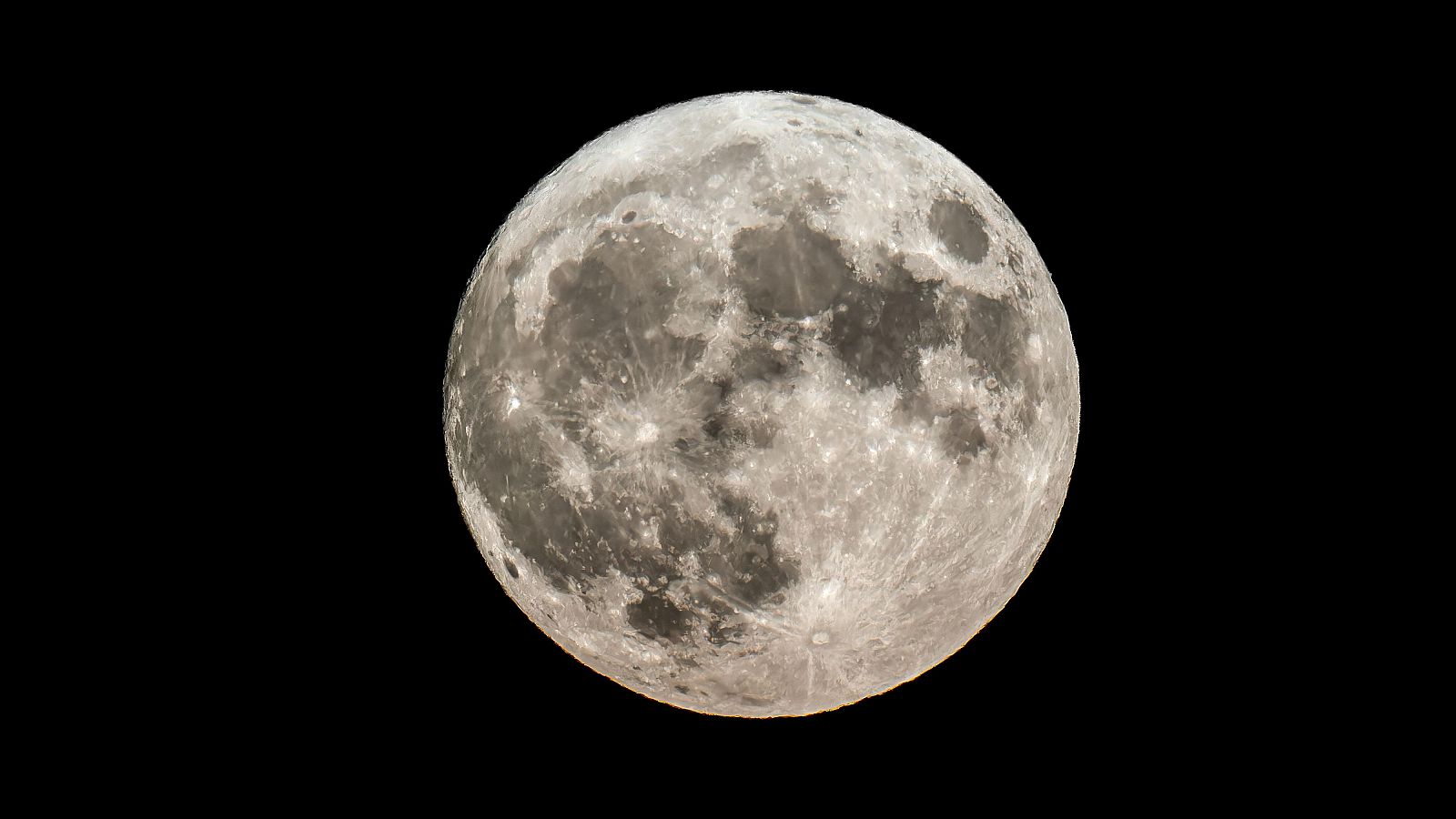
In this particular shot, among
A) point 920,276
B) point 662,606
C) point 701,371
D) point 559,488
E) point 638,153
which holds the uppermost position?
point 638,153

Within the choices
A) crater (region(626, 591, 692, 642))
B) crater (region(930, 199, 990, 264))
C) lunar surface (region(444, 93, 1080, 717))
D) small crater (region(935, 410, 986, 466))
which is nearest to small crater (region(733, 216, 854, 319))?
lunar surface (region(444, 93, 1080, 717))

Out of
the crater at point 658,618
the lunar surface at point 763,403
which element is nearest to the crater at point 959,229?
the lunar surface at point 763,403

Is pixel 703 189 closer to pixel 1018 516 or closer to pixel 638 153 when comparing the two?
pixel 638 153

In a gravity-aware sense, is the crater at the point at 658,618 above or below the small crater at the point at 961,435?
below

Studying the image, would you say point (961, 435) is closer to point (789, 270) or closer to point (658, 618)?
point (789, 270)

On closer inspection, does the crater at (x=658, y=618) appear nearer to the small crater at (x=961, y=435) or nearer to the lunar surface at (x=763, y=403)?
the lunar surface at (x=763, y=403)

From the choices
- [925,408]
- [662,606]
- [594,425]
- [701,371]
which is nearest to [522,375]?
[594,425]

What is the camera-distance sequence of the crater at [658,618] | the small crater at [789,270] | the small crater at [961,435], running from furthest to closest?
the crater at [658,618] < the small crater at [961,435] < the small crater at [789,270]

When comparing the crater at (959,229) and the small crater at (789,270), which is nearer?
the small crater at (789,270)
